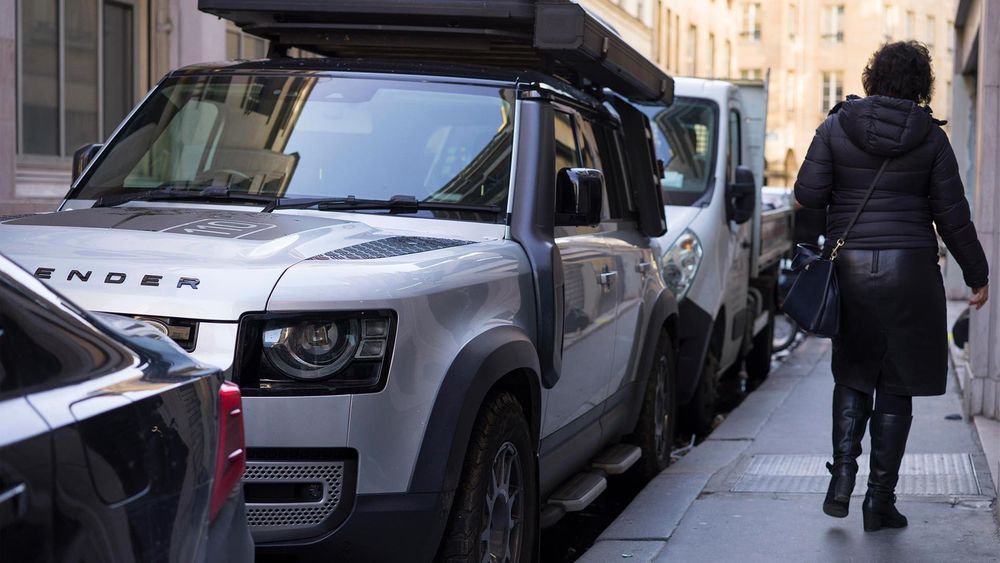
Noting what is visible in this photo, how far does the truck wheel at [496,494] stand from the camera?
13.3 feet

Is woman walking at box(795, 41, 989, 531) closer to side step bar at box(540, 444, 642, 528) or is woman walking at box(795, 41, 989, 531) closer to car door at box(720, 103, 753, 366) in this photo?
side step bar at box(540, 444, 642, 528)

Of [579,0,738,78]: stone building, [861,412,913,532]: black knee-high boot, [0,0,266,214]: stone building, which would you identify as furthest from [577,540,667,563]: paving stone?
[579,0,738,78]: stone building

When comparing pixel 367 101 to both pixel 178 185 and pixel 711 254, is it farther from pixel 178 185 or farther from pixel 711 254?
pixel 711 254

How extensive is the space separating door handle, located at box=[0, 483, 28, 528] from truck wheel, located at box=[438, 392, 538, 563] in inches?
82.4

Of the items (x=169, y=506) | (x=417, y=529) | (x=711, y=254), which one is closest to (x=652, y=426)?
(x=711, y=254)

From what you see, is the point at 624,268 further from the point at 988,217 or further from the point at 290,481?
the point at 988,217

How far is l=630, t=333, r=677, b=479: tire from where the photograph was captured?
276 inches

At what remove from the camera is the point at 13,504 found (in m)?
2.02

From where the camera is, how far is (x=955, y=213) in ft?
18.6

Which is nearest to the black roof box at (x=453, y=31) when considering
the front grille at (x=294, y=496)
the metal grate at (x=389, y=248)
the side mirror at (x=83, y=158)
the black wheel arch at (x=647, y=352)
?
the side mirror at (x=83, y=158)

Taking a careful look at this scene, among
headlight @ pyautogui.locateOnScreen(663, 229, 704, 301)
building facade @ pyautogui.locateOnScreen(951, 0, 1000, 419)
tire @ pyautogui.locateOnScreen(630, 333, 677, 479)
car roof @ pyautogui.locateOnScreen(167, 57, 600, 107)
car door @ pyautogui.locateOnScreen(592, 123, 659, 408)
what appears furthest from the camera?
headlight @ pyautogui.locateOnScreen(663, 229, 704, 301)

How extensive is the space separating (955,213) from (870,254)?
1.21ft

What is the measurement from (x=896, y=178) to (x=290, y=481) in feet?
10.1

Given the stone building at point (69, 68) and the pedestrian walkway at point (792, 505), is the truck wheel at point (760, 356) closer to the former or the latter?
the pedestrian walkway at point (792, 505)
